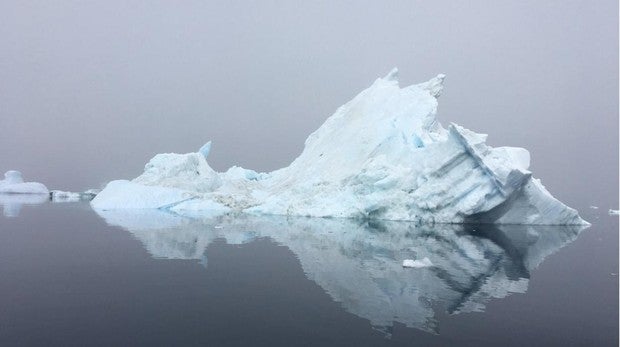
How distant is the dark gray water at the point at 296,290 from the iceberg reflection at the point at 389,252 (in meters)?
0.04

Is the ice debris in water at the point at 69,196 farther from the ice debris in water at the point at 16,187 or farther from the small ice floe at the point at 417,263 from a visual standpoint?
the small ice floe at the point at 417,263

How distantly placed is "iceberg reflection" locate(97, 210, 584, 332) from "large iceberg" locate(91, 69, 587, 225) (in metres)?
0.78

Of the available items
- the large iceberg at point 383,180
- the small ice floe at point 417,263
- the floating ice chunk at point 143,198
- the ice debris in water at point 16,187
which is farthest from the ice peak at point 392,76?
the ice debris in water at point 16,187

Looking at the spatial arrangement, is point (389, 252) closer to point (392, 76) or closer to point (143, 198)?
point (143, 198)

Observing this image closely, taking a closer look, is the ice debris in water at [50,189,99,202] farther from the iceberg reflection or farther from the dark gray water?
the dark gray water

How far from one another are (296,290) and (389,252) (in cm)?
449

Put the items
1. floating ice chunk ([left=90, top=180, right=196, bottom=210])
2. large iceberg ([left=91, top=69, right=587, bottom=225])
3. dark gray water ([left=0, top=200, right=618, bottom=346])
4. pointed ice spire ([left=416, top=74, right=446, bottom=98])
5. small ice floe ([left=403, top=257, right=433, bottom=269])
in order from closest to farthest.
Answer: dark gray water ([left=0, top=200, right=618, bottom=346]) → small ice floe ([left=403, top=257, right=433, bottom=269]) → large iceberg ([left=91, top=69, right=587, bottom=225]) → pointed ice spire ([left=416, top=74, right=446, bottom=98]) → floating ice chunk ([left=90, top=180, right=196, bottom=210])

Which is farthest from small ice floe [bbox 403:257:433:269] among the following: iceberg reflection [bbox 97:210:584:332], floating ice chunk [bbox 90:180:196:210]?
floating ice chunk [bbox 90:180:196:210]

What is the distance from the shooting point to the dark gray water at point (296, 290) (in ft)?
19.5

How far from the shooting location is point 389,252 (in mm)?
11953

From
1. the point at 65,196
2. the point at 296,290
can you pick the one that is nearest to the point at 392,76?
the point at 296,290

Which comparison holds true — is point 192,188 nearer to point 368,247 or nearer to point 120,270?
point 368,247

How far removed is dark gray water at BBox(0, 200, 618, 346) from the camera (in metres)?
5.93

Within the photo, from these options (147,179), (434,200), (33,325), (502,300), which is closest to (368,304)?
(502,300)
